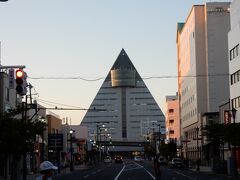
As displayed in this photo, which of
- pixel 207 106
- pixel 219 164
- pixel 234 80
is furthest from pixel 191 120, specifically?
pixel 219 164

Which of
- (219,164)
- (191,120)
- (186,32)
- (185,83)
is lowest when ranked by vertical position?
(219,164)

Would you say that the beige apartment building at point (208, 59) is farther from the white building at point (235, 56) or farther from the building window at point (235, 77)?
the white building at point (235, 56)

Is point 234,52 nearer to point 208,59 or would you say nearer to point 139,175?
point 139,175

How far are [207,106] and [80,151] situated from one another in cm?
5395

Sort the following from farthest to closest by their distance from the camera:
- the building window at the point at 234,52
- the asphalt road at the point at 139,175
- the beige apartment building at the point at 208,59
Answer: the beige apartment building at the point at 208,59 → the building window at the point at 234,52 → the asphalt road at the point at 139,175

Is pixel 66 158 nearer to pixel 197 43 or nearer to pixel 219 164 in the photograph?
pixel 197 43

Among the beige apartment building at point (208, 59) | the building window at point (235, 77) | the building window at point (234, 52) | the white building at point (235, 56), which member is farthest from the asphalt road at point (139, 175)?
the beige apartment building at point (208, 59)

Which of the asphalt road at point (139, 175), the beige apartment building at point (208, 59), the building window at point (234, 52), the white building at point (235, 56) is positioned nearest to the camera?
the asphalt road at point (139, 175)

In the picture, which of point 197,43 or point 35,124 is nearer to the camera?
point 35,124

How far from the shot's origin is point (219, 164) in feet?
218

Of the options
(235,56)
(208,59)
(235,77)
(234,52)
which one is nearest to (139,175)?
(235,77)

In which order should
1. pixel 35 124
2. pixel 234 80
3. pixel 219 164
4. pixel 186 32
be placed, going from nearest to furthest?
1. pixel 35 124
2. pixel 219 164
3. pixel 234 80
4. pixel 186 32

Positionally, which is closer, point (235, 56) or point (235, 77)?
point (235, 56)

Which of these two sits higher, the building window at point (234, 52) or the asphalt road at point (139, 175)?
the building window at point (234, 52)
